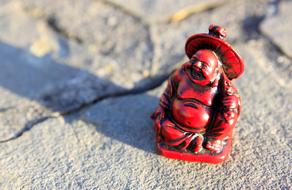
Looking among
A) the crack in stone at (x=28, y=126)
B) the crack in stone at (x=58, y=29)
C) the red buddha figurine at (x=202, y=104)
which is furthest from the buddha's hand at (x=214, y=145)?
the crack in stone at (x=58, y=29)

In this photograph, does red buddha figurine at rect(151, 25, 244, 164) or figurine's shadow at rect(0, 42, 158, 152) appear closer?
red buddha figurine at rect(151, 25, 244, 164)

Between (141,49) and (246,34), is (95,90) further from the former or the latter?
(246,34)

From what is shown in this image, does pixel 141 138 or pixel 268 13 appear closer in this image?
pixel 141 138

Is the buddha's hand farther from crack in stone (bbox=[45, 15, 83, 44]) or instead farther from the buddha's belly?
crack in stone (bbox=[45, 15, 83, 44])

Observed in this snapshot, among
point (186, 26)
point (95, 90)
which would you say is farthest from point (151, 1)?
point (95, 90)

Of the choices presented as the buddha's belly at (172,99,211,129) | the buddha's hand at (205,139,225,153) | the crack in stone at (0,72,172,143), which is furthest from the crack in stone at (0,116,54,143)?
the buddha's hand at (205,139,225,153)

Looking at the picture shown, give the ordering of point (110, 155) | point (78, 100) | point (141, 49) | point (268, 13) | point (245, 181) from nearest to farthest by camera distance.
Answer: point (245, 181)
point (110, 155)
point (78, 100)
point (141, 49)
point (268, 13)

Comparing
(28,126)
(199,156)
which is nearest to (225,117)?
(199,156)
